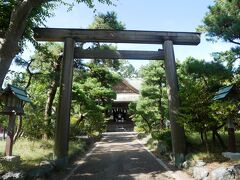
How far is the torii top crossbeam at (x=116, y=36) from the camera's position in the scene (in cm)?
1138

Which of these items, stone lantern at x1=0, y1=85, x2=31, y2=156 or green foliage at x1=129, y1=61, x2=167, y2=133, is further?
green foliage at x1=129, y1=61, x2=167, y2=133

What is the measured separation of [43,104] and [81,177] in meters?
9.47

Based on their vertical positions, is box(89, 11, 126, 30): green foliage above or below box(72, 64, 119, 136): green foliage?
above

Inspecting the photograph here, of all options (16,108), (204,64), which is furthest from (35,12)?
(204,64)

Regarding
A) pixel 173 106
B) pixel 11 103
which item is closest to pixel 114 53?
pixel 173 106

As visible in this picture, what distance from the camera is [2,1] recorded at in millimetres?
9617

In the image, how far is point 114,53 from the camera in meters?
11.6

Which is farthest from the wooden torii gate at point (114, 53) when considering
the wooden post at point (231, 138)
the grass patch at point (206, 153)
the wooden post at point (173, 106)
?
the wooden post at point (231, 138)

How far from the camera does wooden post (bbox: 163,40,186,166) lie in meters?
10.6

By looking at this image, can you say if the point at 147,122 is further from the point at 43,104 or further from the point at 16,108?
the point at 16,108

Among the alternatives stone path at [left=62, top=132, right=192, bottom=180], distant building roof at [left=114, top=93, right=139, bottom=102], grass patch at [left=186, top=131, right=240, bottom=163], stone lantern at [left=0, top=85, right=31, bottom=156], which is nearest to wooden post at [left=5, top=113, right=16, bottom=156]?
stone lantern at [left=0, top=85, right=31, bottom=156]

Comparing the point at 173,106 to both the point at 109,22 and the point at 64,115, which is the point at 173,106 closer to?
the point at 64,115

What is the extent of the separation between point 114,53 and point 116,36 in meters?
0.72

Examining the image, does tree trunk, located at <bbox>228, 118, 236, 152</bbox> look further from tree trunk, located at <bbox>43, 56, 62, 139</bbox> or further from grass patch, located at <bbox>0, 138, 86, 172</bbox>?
A: tree trunk, located at <bbox>43, 56, 62, 139</bbox>
